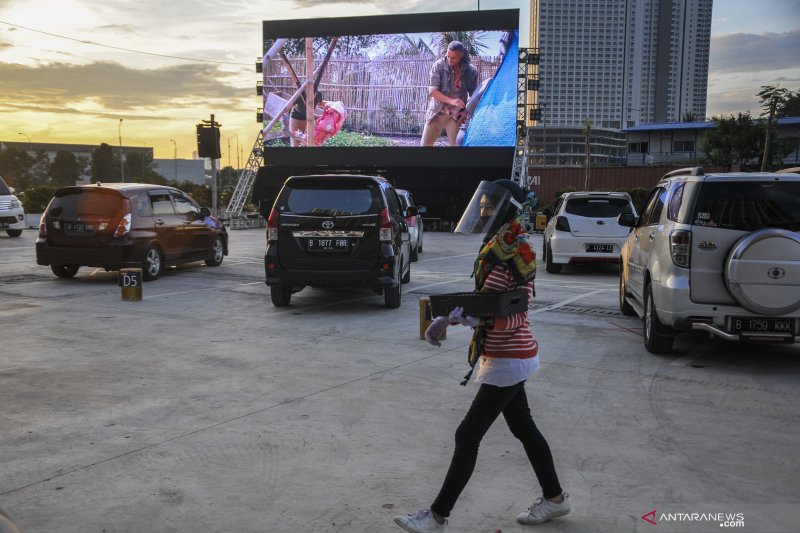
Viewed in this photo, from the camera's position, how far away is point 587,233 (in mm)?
14695

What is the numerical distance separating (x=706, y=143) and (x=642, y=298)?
62913 mm

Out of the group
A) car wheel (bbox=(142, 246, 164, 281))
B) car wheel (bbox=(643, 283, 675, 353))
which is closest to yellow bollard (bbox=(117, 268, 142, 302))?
car wheel (bbox=(142, 246, 164, 281))

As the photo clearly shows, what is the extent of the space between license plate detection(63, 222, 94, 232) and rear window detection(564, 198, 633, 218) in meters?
9.44

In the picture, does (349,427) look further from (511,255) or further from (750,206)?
(750,206)

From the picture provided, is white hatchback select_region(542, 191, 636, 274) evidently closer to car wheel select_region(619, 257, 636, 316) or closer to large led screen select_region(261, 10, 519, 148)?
car wheel select_region(619, 257, 636, 316)

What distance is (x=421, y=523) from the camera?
3.35 metres

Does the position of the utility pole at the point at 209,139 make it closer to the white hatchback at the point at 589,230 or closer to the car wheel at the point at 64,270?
the car wheel at the point at 64,270

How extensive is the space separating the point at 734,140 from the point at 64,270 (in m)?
61.0

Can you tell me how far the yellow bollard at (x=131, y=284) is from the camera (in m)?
10.7

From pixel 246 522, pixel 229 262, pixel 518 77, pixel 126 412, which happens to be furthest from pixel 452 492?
pixel 518 77

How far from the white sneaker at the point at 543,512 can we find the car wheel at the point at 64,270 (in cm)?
1189

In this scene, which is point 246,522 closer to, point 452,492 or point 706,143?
point 452,492

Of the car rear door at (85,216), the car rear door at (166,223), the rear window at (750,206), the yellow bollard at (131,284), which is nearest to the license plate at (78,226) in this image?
the car rear door at (85,216)

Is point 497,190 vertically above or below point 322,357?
above
